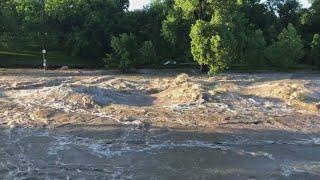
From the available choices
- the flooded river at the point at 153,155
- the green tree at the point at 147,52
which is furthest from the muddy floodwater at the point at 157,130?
the green tree at the point at 147,52

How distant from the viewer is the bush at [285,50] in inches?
2110

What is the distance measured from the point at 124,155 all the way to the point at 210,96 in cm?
1303

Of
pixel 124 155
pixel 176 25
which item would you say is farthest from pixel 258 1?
pixel 124 155

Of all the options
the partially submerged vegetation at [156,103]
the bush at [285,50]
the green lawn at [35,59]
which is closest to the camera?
the partially submerged vegetation at [156,103]

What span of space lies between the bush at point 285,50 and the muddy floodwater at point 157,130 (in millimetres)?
12211

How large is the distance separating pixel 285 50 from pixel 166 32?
1154cm

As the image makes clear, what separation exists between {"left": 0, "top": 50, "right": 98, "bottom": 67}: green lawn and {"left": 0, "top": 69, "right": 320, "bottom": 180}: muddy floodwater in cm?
1168

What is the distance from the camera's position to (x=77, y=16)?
55688mm

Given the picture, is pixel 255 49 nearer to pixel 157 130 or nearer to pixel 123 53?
pixel 123 53

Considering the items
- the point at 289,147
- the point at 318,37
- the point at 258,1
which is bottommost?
the point at 289,147

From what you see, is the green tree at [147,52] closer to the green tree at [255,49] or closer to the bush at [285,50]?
the green tree at [255,49]

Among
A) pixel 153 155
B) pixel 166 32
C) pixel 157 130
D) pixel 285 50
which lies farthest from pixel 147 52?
pixel 153 155

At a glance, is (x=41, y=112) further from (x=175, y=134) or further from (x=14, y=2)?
(x=14, y=2)

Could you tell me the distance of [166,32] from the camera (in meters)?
51.0
